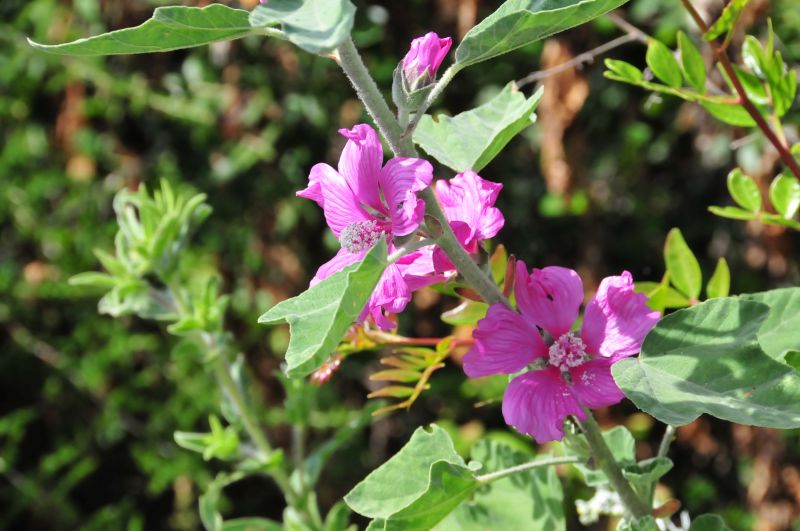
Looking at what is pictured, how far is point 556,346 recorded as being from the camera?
2.38 ft

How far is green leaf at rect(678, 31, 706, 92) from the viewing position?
890 mm

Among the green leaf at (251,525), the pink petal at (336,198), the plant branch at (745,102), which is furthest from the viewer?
the green leaf at (251,525)

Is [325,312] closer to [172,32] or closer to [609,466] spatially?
[172,32]

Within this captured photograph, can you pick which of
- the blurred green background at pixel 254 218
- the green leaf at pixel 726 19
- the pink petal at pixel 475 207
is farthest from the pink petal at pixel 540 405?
the blurred green background at pixel 254 218

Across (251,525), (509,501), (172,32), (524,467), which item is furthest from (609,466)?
(251,525)

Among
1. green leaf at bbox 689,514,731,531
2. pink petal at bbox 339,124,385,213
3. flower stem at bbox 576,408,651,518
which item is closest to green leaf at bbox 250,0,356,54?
pink petal at bbox 339,124,385,213

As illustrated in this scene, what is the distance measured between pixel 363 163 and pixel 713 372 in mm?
265

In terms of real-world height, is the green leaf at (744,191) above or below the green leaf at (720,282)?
above

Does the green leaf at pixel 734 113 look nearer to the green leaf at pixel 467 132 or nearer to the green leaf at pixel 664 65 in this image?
the green leaf at pixel 664 65

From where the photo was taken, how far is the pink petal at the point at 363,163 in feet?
2.21

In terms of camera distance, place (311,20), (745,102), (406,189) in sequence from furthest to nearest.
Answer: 1. (745,102)
2. (406,189)
3. (311,20)

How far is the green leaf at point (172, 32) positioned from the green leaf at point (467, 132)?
0.20m

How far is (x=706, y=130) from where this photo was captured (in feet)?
6.35

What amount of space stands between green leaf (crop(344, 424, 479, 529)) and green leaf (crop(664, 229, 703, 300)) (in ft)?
Result: 0.99
